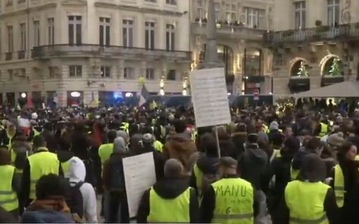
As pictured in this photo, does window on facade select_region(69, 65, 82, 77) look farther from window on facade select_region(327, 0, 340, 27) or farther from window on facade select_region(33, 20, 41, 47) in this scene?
window on facade select_region(327, 0, 340, 27)

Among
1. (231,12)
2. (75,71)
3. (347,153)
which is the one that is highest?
(231,12)

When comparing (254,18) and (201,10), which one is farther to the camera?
(254,18)

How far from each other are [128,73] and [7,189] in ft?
173

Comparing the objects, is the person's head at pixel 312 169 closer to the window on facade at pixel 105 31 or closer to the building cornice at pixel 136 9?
the window on facade at pixel 105 31

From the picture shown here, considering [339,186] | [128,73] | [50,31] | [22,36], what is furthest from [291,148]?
[22,36]

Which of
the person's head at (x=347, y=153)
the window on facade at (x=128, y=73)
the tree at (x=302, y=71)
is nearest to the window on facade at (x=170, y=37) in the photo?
the window on facade at (x=128, y=73)

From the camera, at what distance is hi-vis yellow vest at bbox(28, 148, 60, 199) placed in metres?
9.30

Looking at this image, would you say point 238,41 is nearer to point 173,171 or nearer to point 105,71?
point 105,71

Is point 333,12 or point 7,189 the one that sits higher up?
point 333,12

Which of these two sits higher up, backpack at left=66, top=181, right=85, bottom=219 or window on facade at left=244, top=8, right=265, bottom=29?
window on facade at left=244, top=8, right=265, bottom=29

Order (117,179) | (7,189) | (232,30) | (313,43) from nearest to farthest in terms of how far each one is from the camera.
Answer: (7,189) < (117,179) < (313,43) < (232,30)

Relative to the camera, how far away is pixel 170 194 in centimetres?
704

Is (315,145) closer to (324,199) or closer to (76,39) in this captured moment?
(324,199)

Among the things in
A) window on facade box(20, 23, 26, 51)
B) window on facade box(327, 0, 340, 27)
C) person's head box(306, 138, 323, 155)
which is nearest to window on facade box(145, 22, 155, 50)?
window on facade box(20, 23, 26, 51)
